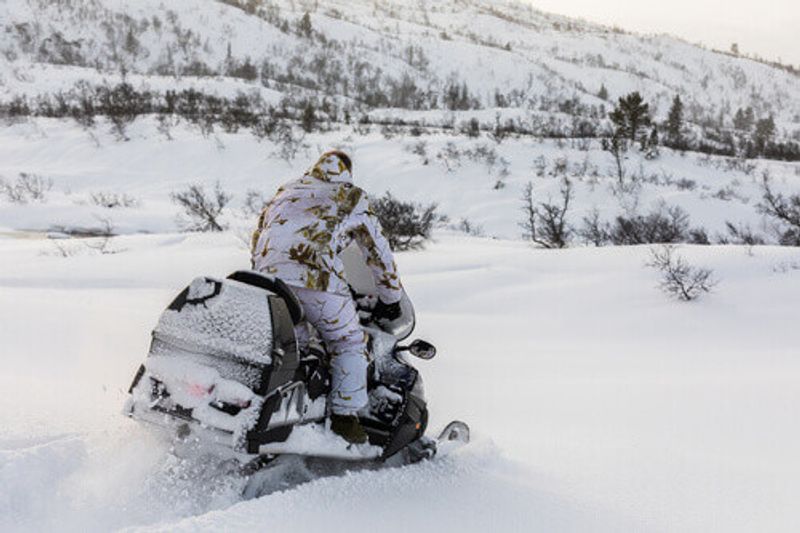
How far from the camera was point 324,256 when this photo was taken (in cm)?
254

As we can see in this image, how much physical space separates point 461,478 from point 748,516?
3.69ft

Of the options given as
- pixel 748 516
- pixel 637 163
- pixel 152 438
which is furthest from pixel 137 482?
pixel 637 163

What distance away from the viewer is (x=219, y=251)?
32.7ft

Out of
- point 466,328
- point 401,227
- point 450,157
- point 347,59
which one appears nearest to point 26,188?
point 401,227

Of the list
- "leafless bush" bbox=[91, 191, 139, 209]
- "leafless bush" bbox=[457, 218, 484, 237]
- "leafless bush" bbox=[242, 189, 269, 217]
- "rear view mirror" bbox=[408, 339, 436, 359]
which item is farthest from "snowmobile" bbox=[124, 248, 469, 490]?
"leafless bush" bbox=[91, 191, 139, 209]

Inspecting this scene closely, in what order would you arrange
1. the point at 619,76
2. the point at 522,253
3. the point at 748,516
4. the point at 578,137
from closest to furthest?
the point at 748,516 → the point at 522,253 → the point at 578,137 → the point at 619,76

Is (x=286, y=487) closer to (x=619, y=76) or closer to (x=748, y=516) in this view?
(x=748, y=516)

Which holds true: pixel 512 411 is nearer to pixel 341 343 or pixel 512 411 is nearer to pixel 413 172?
pixel 341 343

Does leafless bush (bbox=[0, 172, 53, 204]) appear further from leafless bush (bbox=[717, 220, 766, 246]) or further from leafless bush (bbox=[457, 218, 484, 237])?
leafless bush (bbox=[717, 220, 766, 246])

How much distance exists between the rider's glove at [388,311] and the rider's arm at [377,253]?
0.9 inches

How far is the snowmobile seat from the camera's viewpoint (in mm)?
2363

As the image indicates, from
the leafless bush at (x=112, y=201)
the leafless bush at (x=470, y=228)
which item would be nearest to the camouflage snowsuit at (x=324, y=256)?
the leafless bush at (x=470, y=228)

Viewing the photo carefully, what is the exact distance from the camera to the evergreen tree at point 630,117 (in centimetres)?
2875

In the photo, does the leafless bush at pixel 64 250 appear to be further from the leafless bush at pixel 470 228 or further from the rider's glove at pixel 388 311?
the leafless bush at pixel 470 228
